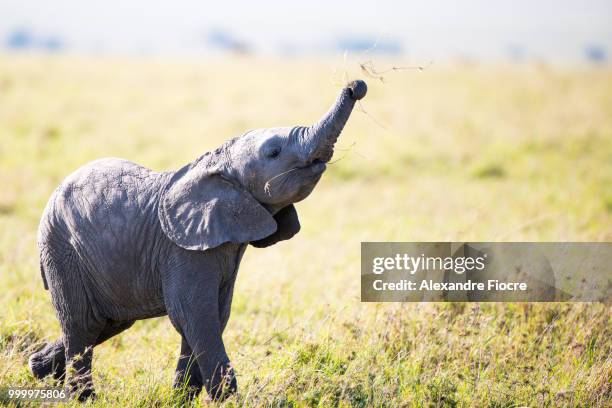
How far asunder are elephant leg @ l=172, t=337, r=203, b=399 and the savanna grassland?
9cm

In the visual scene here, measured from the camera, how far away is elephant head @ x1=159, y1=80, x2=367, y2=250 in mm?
3975

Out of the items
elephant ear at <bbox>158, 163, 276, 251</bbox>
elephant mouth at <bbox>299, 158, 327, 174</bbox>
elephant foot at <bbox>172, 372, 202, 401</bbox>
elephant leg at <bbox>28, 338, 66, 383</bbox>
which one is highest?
elephant mouth at <bbox>299, 158, 327, 174</bbox>

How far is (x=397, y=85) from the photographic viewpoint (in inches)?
914

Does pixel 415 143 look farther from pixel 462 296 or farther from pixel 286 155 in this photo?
pixel 286 155

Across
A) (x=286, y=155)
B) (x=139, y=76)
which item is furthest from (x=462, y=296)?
(x=139, y=76)

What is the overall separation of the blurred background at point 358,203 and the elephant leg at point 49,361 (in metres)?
0.09

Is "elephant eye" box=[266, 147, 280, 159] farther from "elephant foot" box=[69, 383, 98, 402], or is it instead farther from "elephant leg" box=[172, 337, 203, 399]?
"elephant foot" box=[69, 383, 98, 402]

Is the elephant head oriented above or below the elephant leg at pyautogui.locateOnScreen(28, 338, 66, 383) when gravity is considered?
above

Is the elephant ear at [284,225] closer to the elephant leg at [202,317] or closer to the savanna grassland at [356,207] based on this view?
the elephant leg at [202,317]

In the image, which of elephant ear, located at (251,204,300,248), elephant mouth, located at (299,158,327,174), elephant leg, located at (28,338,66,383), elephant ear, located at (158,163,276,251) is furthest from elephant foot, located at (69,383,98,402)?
elephant mouth, located at (299,158,327,174)

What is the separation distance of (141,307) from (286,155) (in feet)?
4.37

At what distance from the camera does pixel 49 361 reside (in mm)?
4844

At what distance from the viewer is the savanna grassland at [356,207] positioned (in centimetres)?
495

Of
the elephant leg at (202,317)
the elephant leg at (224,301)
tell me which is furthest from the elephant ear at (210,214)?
the elephant leg at (224,301)
